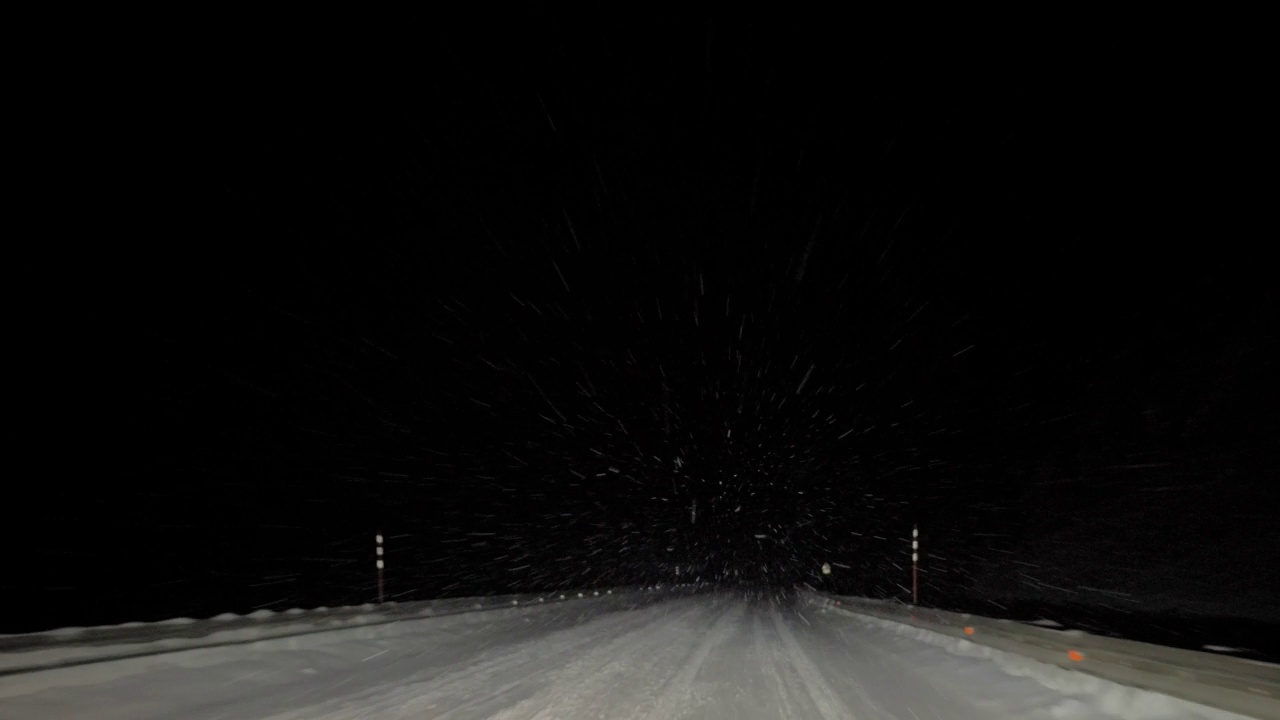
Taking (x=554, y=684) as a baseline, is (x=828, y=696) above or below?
below

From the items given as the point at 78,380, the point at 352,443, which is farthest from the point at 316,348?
the point at 78,380

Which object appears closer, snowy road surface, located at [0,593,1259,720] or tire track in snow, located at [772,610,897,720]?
snowy road surface, located at [0,593,1259,720]

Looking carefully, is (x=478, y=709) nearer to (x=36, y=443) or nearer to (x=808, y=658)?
(x=808, y=658)

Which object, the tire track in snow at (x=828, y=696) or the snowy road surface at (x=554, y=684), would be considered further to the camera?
the tire track in snow at (x=828, y=696)

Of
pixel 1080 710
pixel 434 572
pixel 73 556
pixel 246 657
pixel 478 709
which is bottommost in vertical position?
pixel 1080 710

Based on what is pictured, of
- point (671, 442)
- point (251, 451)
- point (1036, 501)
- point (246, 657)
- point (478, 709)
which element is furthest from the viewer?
point (671, 442)

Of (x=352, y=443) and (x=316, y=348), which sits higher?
(x=316, y=348)

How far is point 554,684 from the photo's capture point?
7707 millimetres

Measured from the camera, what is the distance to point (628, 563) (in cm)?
8769

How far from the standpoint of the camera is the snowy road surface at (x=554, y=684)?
6.49 m

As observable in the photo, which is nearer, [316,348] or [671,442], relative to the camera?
[316,348]

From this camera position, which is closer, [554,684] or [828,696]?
[828,696]

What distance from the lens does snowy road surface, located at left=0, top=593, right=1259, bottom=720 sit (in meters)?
6.49

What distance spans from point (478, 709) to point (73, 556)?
149 feet
